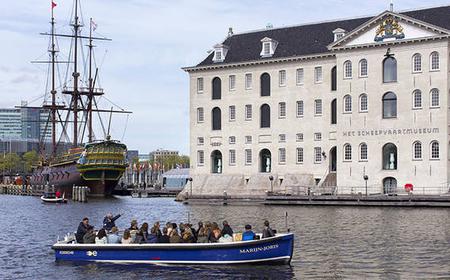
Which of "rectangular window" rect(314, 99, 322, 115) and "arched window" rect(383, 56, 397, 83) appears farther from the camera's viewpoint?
"rectangular window" rect(314, 99, 322, 115)

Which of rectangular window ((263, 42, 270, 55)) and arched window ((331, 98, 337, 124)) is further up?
rectangular window ((263, 42, 270, 55))

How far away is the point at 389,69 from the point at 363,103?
449cm

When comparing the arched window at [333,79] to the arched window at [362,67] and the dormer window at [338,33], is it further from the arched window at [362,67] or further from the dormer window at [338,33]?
the arched window at [362,67]

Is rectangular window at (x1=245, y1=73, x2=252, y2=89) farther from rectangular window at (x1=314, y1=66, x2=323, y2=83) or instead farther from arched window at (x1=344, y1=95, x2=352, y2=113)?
arched window at (x1=344, y1=95, x2=352, y2=113)

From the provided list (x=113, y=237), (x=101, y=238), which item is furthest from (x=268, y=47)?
(x=113, y=237)

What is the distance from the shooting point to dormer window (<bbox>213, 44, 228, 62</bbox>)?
336 ft

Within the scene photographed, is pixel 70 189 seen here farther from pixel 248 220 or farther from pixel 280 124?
pixel 248 220

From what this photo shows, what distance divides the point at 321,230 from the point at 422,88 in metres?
36.0

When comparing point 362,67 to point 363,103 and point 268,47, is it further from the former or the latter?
point 268,47

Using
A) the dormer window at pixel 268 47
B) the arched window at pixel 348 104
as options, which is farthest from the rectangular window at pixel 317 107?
the dormer window at pixel 268 47

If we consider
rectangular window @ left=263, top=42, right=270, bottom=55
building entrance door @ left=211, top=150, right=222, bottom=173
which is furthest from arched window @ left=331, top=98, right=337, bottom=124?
building entrance door @ left=211, top=150, right=222, bottom=173

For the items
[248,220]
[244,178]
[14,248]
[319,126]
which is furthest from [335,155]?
[14,248]

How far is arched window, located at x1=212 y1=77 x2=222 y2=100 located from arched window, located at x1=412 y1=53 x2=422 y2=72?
25.5 metres

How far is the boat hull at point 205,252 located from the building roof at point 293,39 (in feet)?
192
